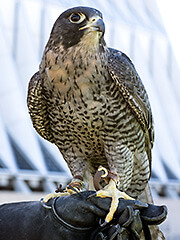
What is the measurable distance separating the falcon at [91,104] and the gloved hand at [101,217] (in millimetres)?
170

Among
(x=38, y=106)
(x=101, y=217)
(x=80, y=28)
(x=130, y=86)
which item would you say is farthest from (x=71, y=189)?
(x=80, y=28)

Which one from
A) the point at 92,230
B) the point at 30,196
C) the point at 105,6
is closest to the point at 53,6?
the point at 105,6

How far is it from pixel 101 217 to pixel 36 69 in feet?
33.1

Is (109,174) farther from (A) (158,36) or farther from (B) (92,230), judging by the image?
(A) (158,36)

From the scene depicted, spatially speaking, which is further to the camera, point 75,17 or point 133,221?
point 75,17

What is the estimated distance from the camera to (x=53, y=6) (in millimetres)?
13070

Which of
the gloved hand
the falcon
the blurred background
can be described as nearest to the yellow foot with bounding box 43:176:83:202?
the falcon

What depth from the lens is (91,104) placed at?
266cm

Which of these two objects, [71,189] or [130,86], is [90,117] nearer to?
[130,86]

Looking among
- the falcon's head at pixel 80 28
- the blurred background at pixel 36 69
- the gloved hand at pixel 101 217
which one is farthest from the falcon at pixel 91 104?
the blurred background at pixel 36 69

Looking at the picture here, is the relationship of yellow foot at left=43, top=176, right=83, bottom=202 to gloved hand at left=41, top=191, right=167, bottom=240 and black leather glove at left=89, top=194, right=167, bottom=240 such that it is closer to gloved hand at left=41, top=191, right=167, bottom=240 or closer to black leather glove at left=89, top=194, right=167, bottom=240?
gloved hand at left=41, top=191, right=167, bottom=240

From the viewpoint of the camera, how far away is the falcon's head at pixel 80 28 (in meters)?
2.48

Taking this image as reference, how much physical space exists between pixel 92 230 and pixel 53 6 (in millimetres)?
11661

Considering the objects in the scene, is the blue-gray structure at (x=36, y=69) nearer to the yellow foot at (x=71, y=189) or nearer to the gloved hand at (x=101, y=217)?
the yellow foot at (x=71, y=189)
